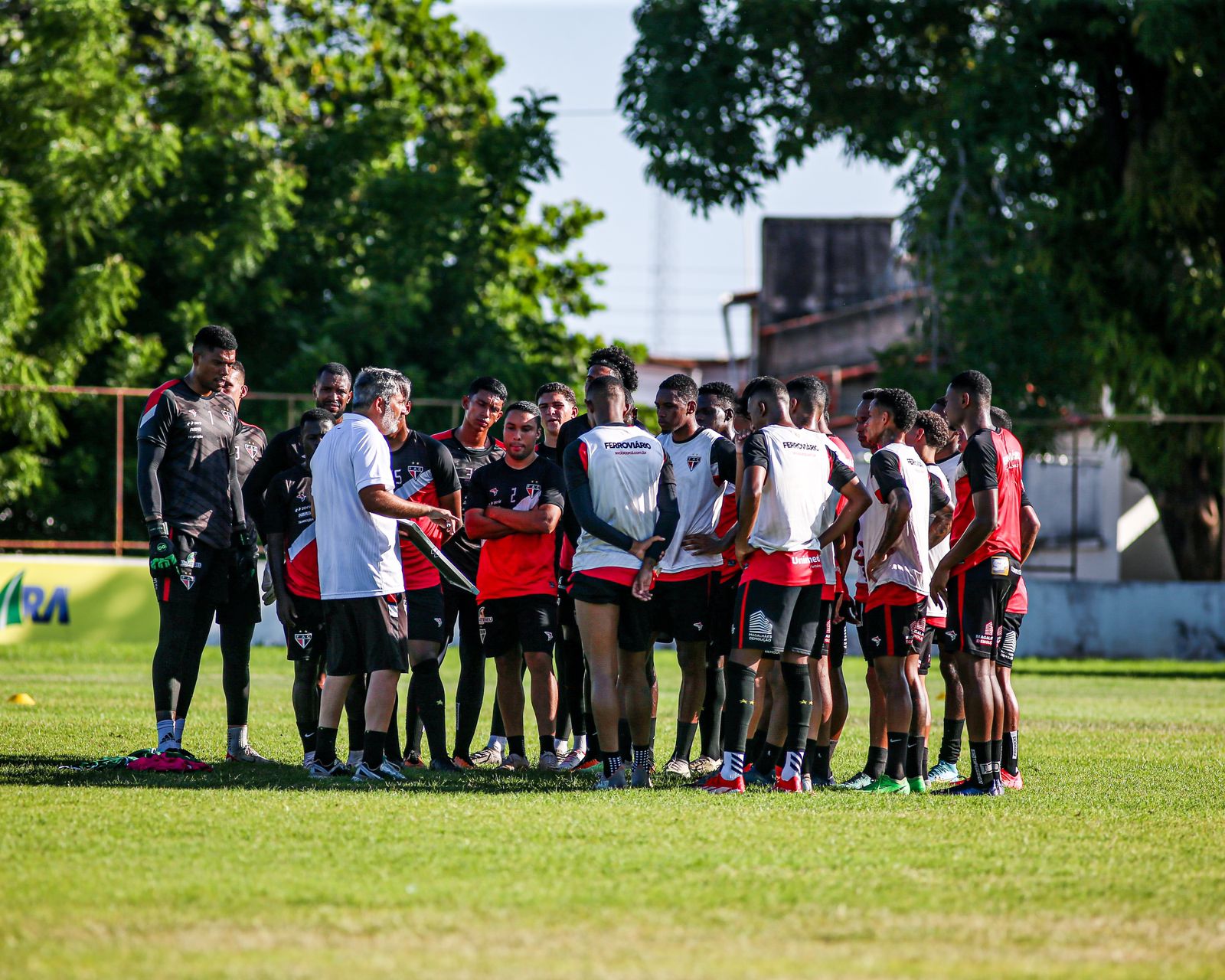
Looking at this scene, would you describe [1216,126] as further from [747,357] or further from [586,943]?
[747,357]

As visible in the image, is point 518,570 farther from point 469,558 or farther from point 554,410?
point 554,410

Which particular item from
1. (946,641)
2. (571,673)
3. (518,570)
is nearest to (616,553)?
(518,570)

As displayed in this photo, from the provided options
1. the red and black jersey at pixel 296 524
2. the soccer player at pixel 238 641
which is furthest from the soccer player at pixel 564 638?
the soccer player at pixel 238 641

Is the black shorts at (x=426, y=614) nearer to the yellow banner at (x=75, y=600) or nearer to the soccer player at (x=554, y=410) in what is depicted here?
the soccer player at (x=554, y=410)

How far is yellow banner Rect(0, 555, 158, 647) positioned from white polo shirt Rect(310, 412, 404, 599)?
12765 mm

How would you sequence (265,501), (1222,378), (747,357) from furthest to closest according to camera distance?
1. (747,357)
2. (1222,378)
3. (265,501)

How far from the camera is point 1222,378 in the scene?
24.1 metres

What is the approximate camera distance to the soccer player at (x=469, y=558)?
31.3 ft

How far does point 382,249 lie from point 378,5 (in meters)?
7.17

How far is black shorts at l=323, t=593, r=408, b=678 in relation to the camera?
8.29 m

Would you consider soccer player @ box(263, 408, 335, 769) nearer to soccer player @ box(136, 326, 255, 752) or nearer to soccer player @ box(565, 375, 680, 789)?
soccer player @ box(136, 326, 255, 752)

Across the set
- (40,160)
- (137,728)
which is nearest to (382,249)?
(40,160)

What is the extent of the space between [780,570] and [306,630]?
2.93 metres

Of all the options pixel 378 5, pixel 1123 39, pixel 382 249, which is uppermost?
pixel 378 5
